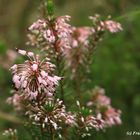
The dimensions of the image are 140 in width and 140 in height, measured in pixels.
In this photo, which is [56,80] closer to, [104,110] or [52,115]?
[52,115]

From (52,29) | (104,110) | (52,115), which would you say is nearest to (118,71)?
(104,110)

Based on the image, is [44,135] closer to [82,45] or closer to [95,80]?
[82,45]

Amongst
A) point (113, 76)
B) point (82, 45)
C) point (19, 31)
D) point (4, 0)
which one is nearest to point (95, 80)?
point (113, 76)

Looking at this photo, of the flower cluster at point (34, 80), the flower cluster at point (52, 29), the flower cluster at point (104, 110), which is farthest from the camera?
the flower cluster at point (104, 110)

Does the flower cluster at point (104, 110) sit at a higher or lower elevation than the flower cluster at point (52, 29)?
lower

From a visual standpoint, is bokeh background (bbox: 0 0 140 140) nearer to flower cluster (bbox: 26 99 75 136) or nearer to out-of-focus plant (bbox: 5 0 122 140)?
out-of-focus plant (bbox: 5 0 122 140)

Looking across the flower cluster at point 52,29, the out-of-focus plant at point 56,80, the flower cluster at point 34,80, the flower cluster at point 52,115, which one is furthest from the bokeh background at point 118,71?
the flower cluster at point 34,80

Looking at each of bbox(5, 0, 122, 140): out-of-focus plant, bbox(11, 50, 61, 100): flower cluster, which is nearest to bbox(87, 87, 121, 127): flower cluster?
bbox(5, 0, 122, 140): out-of-focus plant

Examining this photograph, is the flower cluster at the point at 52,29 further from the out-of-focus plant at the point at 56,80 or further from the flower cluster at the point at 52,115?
the flower cluster at the point at 52,115

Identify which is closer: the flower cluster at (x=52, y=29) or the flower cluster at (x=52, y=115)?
the flower cluster at (x=52, y=115)
